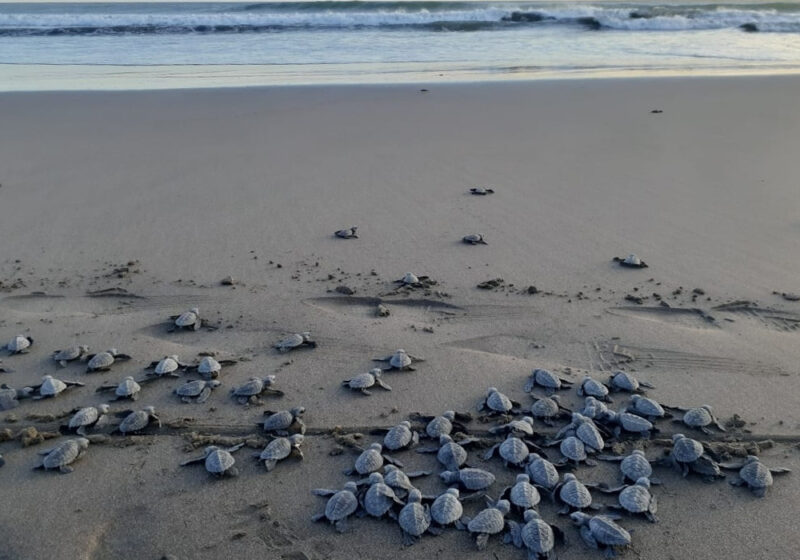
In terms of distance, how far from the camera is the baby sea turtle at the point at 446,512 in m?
2.33

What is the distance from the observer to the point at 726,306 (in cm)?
375

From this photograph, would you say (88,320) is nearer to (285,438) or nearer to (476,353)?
(285,438)

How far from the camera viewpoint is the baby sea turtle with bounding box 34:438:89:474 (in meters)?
2.60

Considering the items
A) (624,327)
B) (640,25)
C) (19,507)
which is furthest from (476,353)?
(640,25)

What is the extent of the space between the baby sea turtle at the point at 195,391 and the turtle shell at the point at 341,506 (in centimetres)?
95

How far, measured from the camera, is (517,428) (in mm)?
2760

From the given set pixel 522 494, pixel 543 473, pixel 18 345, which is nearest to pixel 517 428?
pixel 543 473

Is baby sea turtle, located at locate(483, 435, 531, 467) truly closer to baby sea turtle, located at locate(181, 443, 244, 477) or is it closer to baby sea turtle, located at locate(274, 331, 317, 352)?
baby sea turtle, located at locate(181, 443, 244, 477)

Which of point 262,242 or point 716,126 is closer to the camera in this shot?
point 262,242

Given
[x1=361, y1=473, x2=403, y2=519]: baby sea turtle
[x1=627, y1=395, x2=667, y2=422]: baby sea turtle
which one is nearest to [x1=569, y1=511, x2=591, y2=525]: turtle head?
[x1=361, y1=473, x2=403, y2=519]: baby sea turtle

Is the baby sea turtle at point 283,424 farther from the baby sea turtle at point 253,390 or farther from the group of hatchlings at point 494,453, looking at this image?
the baby sea turtle at point 253,390

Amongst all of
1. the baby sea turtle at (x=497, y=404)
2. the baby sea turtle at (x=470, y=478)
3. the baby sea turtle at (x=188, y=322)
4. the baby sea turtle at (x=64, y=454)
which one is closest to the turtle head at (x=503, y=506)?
the baby sea turtle at (x=470, y=478)

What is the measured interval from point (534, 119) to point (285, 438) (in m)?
5.86

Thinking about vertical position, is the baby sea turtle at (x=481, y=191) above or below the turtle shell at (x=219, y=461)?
above
